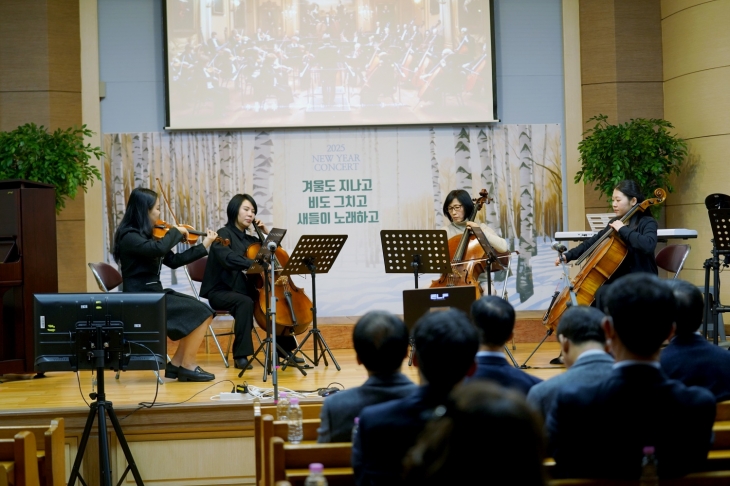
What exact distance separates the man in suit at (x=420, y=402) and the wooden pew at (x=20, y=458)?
55.2 inches

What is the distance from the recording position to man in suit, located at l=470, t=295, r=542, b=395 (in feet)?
8.93

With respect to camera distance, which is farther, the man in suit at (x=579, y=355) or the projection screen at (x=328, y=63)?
the projection screen at (x=328, y=63)

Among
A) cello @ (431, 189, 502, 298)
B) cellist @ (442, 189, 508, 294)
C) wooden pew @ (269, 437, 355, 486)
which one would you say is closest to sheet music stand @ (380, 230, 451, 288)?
cello @ (431, 189, 502, 298)

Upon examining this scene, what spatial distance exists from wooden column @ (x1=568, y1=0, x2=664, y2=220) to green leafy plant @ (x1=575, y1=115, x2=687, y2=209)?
0.58 m

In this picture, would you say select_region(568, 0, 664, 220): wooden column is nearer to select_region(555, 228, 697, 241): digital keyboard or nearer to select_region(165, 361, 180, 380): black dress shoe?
select_region(555, 228, 697, 241): digital keyboard

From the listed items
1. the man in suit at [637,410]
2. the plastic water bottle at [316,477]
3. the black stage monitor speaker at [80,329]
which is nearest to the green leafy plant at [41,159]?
the black stage monitor speaker at [80,329]

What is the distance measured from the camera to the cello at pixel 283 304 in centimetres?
598

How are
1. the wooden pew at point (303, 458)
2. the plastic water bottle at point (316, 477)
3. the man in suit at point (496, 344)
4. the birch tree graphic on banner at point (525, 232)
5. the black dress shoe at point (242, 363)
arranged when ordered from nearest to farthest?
the plastic water bottle at point (316, 477) < the wooden pew at point (303, 458) < the man in suit at point (496, 344) < the black dress shoe at point (242, 363) < the birch tree graphic on banner at point (525, 232)

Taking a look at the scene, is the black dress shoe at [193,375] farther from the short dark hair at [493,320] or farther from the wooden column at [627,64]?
the wooden column at [627,64]

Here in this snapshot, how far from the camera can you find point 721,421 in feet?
9.41

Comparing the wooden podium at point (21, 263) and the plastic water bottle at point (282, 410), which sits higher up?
the wooden podium at point (21, 263)

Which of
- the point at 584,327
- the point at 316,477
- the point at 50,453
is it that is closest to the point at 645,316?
the point at 584,327

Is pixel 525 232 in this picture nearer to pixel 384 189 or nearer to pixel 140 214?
pixel 384 189

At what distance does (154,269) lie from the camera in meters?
5.64
